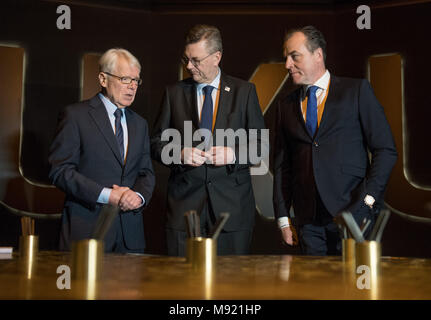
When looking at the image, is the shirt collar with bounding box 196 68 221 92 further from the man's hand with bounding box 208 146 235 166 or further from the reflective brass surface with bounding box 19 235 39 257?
the reflective brass surface with bounding box 19 235 39 257

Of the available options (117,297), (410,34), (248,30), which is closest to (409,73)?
(410,34)

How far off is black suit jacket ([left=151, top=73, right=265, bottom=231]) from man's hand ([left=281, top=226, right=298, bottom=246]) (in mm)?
171

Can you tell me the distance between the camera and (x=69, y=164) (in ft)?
9.18

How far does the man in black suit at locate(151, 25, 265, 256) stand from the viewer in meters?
2.79

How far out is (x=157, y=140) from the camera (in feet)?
9.72

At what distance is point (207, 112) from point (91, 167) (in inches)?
25.4

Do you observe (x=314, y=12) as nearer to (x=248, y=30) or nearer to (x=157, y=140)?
(x=248, y=30)

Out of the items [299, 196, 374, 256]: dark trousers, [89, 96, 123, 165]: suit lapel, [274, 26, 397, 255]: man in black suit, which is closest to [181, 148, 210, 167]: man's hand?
[89, 96, 123, 165]: suit lapel

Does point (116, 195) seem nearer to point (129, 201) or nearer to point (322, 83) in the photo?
point (129, 201)

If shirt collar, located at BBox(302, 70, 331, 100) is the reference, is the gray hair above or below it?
above

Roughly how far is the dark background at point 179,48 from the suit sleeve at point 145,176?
5.95 feet

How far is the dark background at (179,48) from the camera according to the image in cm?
446
